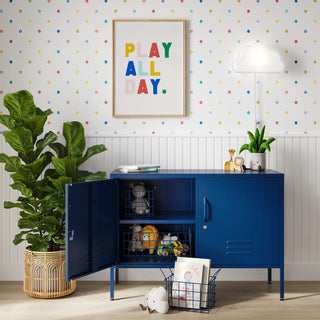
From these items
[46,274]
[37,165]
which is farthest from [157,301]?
[37,165]

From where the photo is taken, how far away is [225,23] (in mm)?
3314

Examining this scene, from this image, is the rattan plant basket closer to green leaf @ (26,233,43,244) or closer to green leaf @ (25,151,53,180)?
green leaf @ (26,233,43,244)

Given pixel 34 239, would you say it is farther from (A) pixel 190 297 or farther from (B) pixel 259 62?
(B) pixel 259 62

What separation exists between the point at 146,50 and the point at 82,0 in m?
0.63

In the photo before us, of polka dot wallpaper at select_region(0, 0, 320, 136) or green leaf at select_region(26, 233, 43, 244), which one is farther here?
polka dot wallpaper at select_region(0, 0, 320, 136)

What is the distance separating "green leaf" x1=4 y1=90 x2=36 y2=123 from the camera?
287 centimetres

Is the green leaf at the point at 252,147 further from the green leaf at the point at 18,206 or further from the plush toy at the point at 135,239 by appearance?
the green leaf at the point at 18,206

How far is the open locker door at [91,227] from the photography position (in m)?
2.57

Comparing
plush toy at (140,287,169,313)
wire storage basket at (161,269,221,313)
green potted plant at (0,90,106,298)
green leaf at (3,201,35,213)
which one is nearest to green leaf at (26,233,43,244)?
green potted plant at (0,90,106,298)

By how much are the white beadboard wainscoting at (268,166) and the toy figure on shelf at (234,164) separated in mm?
205

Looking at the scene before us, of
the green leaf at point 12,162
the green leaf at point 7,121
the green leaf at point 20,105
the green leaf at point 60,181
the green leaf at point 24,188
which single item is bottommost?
the green leaf at point 24,188

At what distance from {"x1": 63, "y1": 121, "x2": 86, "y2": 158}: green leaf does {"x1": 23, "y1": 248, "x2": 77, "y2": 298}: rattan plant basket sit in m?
0.70

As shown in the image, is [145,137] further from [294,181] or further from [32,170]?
[294,181]

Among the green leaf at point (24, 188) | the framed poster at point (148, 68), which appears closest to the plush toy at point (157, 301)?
the green leaf at point (24, 188)
